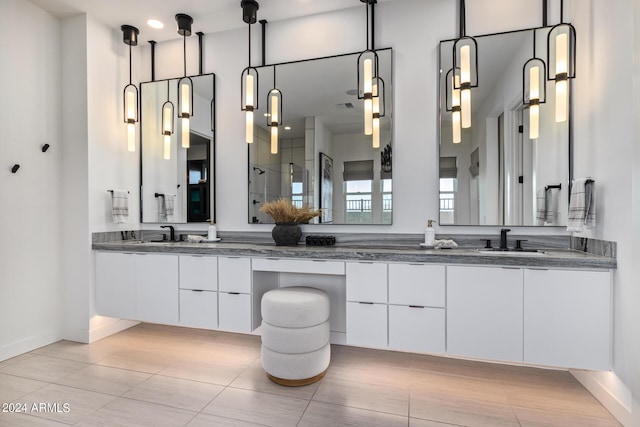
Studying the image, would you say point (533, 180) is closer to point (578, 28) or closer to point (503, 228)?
point (503, 228)

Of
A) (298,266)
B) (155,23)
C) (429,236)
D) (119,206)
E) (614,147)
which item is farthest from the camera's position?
(119,206)

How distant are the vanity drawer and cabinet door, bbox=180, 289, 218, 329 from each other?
0.48 meters

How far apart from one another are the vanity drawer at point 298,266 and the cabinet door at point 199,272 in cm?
37

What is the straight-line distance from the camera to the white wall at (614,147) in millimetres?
1761

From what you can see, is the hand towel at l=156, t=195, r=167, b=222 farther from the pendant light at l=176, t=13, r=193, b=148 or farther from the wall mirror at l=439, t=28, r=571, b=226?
the wall mirror at l=439, t=28, r=571, b=226

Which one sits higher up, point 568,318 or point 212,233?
point 212,233

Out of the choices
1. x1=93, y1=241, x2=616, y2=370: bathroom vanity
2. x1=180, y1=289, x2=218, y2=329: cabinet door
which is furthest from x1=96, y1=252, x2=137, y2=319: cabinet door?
x1=180, y1=289, x2=218, y2=329: cabinet door

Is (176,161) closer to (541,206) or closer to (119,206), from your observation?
(119,206)

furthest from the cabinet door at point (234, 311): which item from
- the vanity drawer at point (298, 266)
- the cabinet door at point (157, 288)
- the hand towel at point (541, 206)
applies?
the hand towel at point (541, 206)

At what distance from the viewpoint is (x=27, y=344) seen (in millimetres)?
2789

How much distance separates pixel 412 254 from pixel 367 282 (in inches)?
14.7

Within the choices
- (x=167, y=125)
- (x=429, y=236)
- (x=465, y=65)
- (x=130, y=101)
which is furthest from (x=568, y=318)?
(x=130, y=101)

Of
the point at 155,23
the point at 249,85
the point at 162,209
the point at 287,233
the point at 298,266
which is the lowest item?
the point at 298,266

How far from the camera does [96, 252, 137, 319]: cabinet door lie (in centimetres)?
292
